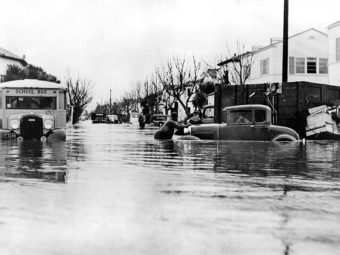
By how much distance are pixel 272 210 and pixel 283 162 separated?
5582 millimetres

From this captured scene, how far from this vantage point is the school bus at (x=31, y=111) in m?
20.3

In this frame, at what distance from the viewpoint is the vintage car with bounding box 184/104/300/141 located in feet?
58.4

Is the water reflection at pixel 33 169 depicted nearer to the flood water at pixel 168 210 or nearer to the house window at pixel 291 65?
the flood water at pixel 168 210

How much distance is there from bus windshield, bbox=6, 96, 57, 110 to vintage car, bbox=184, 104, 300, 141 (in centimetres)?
646

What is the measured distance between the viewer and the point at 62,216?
505 centimetres

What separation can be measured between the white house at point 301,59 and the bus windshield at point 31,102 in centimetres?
2850

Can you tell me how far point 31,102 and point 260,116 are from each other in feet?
28.6

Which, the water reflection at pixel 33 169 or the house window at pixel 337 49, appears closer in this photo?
the water reflection at pixel 33 169

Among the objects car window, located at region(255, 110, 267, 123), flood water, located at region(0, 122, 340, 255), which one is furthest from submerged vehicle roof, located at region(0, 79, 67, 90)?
flood water, located at region(0, 122, 340, 255)

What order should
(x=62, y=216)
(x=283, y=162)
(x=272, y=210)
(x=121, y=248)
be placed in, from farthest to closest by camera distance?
(x=283, y=162), (x=272, y=210), (x=62, y=216), (x=121, y=248)

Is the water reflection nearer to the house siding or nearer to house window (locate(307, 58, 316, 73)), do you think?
the house siding

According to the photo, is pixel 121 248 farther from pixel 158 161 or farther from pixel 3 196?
pixel 158 161

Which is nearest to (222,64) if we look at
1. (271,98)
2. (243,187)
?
(271,98)

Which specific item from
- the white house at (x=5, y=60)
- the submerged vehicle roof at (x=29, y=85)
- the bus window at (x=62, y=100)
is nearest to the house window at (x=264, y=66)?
the bus window at (x=62, y=100)
